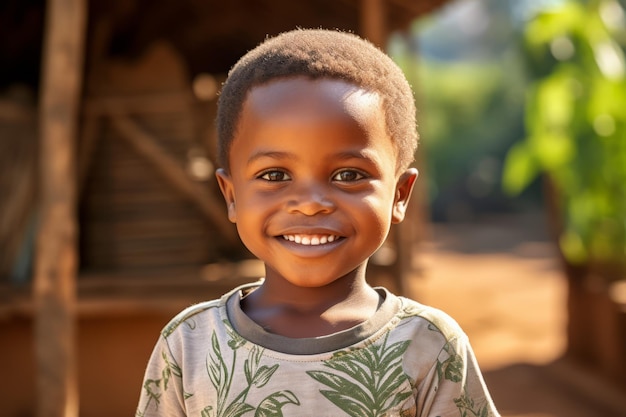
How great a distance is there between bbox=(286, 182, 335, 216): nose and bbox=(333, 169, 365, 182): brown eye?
0.04m

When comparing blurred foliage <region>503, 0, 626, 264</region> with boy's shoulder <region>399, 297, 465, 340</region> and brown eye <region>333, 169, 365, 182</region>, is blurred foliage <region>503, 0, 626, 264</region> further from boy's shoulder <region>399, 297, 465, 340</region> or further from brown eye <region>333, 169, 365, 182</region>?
brown eye <region>333, 169, 365, 182</region>

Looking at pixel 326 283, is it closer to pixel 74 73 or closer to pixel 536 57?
pixel 74 73

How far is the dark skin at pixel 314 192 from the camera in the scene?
1.58 m

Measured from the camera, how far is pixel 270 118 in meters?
1.61

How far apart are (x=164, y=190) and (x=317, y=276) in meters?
4.86

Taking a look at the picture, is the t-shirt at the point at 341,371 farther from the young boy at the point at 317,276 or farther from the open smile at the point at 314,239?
the open smile at the point at 314,239

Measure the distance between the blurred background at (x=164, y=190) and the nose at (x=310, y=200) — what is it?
10.6 feet

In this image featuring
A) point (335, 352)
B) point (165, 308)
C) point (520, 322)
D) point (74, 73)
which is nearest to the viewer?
point (335, 352)

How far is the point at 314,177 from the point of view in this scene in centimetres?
158

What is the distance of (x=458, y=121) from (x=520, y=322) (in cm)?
1446

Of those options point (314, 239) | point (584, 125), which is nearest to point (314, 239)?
point (314, 239)

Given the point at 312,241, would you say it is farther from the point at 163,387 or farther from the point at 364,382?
the point at 163,387

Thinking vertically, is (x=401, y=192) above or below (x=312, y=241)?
above

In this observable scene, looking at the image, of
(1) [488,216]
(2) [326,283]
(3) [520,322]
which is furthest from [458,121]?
(2) [326,283]
